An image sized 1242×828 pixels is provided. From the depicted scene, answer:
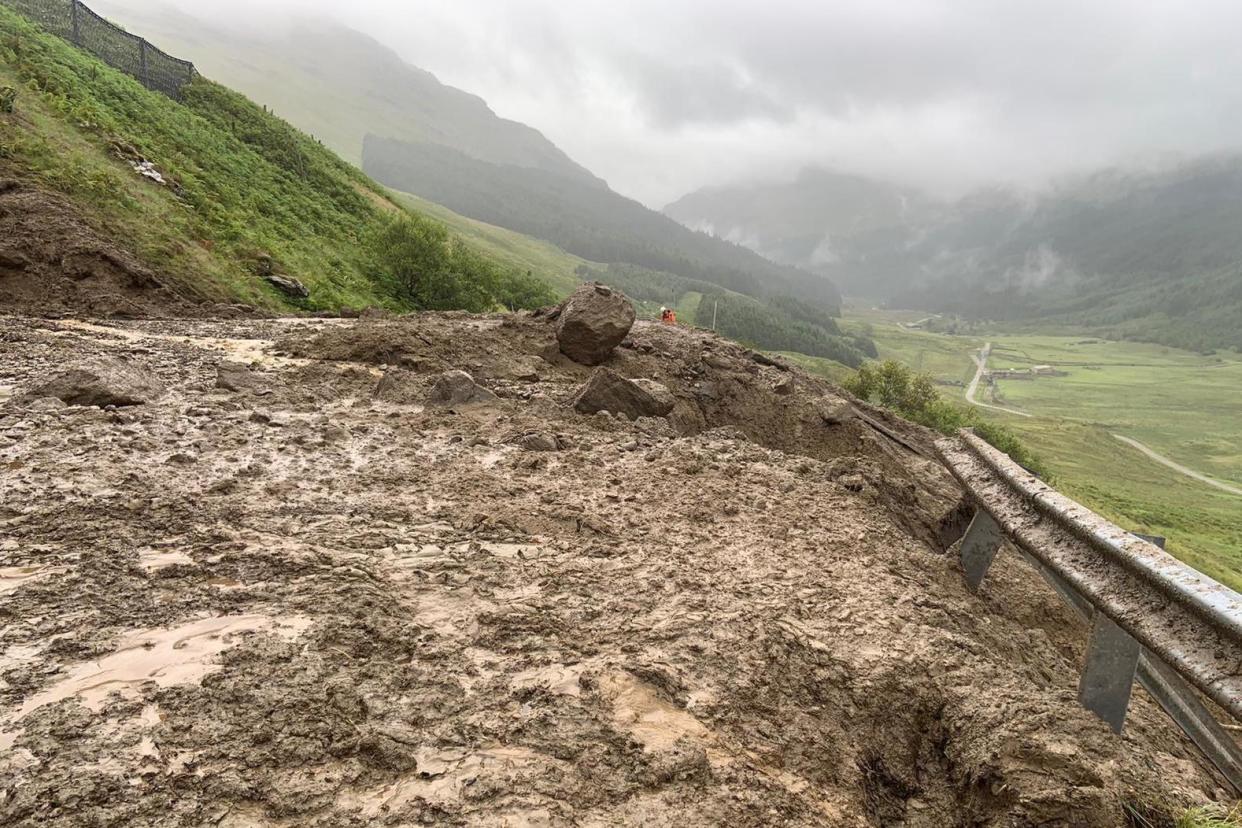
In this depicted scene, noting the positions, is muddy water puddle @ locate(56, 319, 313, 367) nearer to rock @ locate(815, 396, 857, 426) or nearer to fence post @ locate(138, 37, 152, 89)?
rock @ locate(815, 396, 857, 426)

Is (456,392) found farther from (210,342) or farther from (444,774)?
(444,774)

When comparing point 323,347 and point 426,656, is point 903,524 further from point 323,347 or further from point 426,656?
point 323,347

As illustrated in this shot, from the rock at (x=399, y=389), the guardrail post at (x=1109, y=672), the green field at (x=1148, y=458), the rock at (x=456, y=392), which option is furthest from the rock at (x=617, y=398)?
the green field at (x=1148, y=458)

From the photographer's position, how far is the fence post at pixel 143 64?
103ft

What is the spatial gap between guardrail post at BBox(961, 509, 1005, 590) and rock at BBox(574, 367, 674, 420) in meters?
4.64

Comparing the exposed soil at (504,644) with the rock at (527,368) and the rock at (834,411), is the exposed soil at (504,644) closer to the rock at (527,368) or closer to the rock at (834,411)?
the rock at (527,368)

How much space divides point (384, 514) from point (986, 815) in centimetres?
453

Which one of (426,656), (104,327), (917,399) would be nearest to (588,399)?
(426,656)

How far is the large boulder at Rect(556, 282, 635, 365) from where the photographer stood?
12.1 meters

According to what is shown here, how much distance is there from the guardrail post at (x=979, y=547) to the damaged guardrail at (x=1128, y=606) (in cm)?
14

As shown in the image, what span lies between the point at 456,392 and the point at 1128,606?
289 inches

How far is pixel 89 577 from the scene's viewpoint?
3701 mm

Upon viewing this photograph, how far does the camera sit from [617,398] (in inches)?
346

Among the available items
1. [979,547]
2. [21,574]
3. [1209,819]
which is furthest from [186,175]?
[1209,819]
